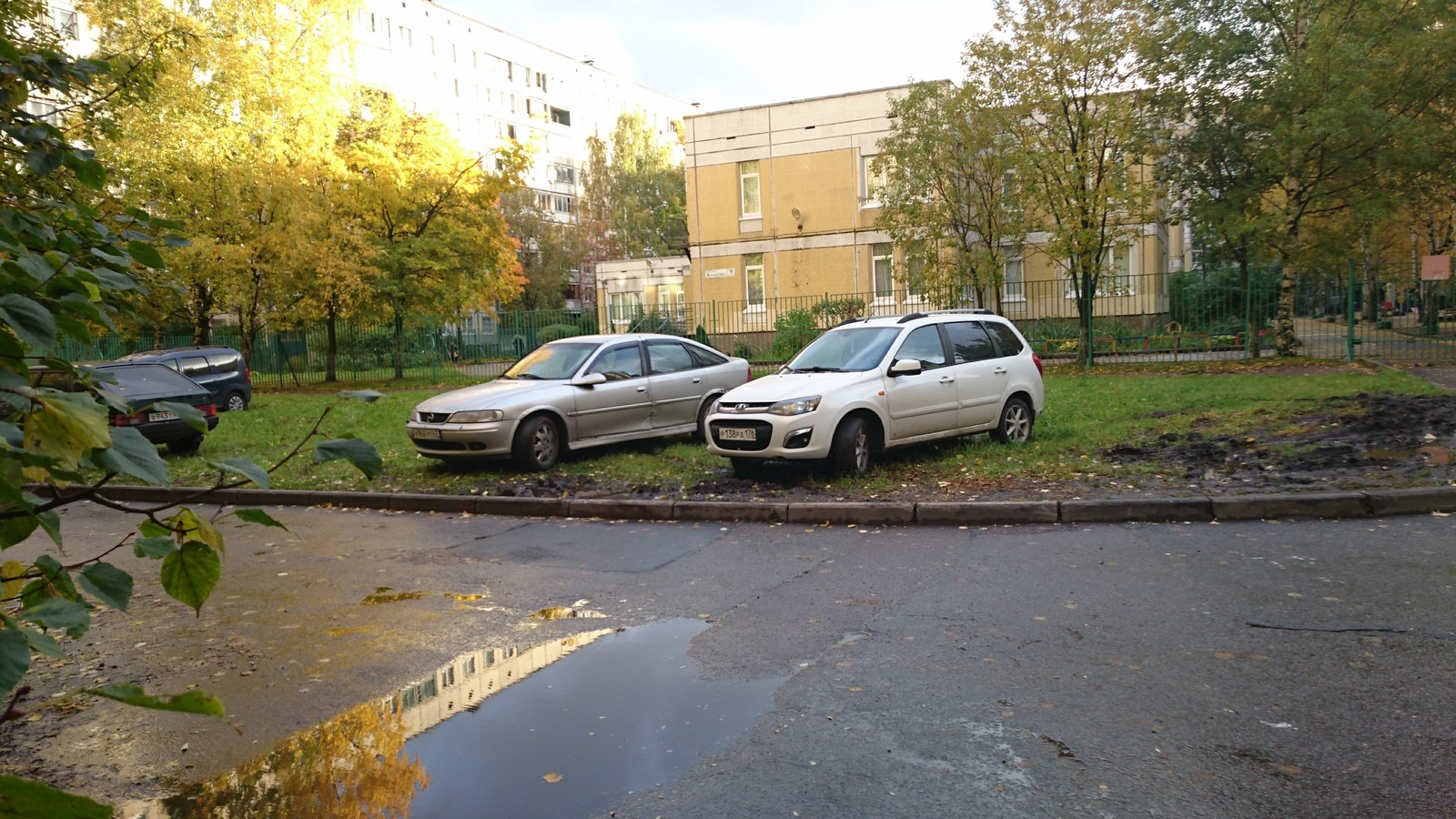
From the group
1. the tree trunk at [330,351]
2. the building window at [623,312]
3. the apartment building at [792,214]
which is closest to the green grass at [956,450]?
the tree trunk at [330,351]

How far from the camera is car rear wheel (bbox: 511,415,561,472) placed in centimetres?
1201

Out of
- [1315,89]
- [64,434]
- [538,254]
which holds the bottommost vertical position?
[64,434]

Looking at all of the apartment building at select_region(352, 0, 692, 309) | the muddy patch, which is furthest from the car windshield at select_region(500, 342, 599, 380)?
the apartment building at select_region(352, 0, 692, 309)

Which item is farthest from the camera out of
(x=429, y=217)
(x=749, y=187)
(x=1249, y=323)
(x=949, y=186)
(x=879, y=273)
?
(x=749, y=187)

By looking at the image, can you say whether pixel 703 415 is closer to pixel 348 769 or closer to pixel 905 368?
pixel 905 368

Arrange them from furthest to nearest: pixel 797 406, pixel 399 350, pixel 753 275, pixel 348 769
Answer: pixel 753 275 → pixel 399 350 → pixel 797 406 → pixel 348 769

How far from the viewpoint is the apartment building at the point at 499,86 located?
6062 cm

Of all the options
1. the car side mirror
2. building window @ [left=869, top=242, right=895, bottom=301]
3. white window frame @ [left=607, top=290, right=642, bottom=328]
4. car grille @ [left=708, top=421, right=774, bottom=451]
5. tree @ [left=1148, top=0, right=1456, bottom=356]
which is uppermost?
tree @ [left=1148, top=0, right=1456, bottom=356]

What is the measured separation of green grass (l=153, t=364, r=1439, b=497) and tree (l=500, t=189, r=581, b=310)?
138ft

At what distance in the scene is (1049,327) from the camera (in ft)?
93.2

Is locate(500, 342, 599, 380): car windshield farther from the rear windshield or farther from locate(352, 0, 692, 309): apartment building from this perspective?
locate(352, 0, 692, 309): apartment building

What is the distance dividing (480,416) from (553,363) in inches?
63.4

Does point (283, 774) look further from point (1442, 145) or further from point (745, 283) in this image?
point (745, 283)

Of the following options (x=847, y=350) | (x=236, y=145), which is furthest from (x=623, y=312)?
(x=847, y=350)
